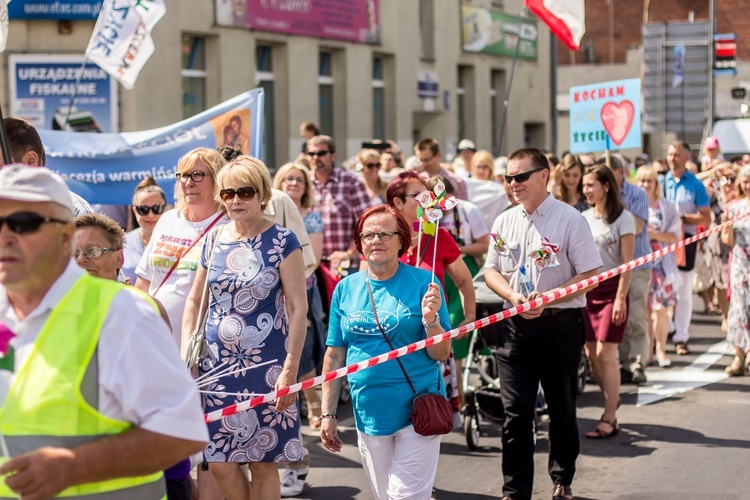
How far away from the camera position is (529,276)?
6859 mm

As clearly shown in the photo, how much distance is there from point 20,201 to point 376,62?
23.8m

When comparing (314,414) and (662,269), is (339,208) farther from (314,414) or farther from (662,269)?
(662,269)

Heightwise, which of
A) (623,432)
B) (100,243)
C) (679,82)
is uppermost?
(679,82)

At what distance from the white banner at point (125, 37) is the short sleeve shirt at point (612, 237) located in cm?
445

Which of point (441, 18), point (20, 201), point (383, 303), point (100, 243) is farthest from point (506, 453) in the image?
point (441, 18)

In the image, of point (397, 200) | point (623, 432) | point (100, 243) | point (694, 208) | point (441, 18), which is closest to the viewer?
point (100, 243)

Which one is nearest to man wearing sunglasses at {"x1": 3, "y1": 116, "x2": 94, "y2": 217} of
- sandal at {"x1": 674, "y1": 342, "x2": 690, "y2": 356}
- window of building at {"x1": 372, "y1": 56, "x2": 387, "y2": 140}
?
sandal at {"x1": 674, "y1": 342, "x2": 690, "y2": 356}

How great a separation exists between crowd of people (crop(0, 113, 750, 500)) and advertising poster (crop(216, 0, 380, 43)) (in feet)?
33.5

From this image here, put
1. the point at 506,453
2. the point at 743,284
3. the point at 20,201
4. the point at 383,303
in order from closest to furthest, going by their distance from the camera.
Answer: the point at 20,201, the point at 383,303, the point at 506,453, the point at 743,284

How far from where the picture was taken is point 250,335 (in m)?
5.66

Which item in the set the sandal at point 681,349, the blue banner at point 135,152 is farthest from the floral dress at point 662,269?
the blue banner at point 135,152

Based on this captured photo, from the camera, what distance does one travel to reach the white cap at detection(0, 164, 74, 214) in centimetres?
288

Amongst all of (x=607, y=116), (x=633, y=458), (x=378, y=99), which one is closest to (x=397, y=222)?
(x=633, y=458)

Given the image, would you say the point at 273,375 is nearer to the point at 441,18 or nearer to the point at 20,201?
the point at 20,201
